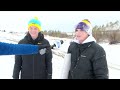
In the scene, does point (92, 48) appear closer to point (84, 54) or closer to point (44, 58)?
point (84, 54)

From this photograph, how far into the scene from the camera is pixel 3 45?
2.36 metres

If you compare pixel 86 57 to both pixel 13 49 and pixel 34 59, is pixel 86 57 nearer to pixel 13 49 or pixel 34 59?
pixel 13 49

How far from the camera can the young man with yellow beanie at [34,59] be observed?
11.4ft

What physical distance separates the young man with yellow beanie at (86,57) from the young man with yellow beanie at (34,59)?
73cm

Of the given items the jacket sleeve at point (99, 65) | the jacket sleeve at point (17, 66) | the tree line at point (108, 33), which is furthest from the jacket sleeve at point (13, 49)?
the tree line at point (108, 33)

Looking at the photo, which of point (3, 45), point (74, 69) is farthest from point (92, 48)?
point (3, 45)

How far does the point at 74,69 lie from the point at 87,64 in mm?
158

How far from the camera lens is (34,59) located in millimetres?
3486

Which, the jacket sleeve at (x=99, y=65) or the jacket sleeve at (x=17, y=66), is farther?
the jacket sleeve at (x=17, y=66)

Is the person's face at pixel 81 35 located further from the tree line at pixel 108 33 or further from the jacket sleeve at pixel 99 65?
the tree line at pixel 108 33

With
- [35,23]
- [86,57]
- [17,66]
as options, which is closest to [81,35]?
[86,57]

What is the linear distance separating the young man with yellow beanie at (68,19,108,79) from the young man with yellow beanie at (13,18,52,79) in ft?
2.40

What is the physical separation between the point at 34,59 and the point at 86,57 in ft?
3.33

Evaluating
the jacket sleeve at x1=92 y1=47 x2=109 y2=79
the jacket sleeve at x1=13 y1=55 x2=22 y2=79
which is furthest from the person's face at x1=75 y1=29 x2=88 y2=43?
the jacket sleeve at x1=13 y1=55 x2=22 y2=79
